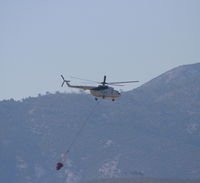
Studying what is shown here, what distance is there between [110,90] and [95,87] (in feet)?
8.82

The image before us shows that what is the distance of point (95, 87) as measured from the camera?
4112 inches

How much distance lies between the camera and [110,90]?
10575 centimetres

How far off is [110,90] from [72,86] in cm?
619

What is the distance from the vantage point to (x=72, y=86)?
107438 mm

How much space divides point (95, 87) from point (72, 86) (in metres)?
4.71
